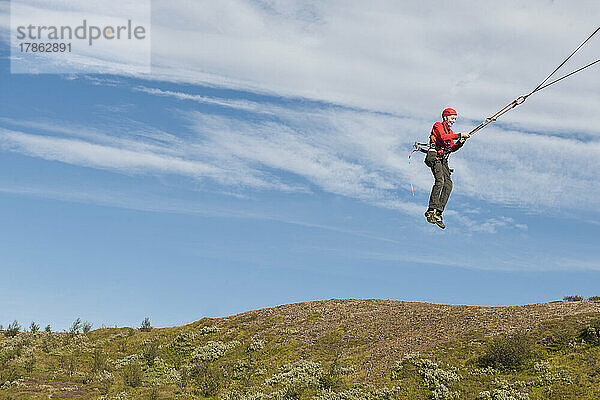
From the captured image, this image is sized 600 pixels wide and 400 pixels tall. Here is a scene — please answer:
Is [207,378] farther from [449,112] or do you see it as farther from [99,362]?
[449,112]

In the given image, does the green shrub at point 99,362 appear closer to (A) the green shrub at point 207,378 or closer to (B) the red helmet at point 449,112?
(A) the green shrub at point 207,378

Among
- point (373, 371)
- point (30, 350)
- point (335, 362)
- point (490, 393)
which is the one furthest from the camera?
point (30, 350)

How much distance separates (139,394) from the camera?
29688 mm

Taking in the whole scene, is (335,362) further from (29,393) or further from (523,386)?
(29,393)

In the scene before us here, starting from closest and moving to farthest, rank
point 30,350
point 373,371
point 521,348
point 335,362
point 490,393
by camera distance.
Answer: point 490,393 < point 521,348 < point 373,371 < point 335,362 < point 30,350

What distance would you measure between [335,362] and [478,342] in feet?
28.8

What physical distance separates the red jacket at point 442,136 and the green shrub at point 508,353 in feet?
54.1

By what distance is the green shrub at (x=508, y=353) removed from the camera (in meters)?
25.7

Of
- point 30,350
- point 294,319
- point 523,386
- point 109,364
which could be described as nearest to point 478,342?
point 523,386

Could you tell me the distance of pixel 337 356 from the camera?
105ft

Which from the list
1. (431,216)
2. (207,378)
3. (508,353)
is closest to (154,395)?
(207,378)

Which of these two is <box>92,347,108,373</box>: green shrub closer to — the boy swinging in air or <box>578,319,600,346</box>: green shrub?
the boy swinging in air

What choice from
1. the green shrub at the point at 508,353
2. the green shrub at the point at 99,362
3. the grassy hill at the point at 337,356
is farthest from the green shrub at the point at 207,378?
the green shrub at the point at 508,353

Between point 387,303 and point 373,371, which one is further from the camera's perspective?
point 387,303
